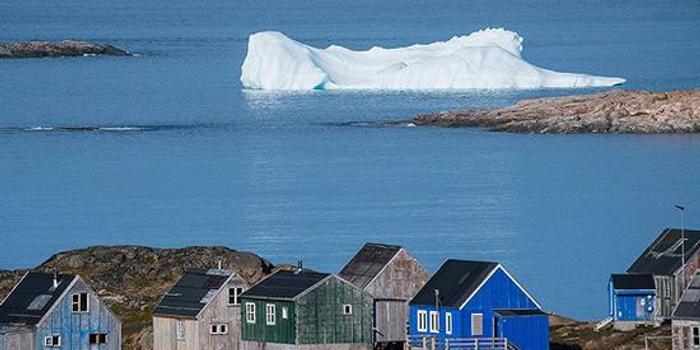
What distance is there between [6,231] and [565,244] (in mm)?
16076

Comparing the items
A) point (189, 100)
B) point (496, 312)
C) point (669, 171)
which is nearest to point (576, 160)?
point (669, 171)

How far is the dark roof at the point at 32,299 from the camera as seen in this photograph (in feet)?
142

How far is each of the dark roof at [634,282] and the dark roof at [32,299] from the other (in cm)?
1011

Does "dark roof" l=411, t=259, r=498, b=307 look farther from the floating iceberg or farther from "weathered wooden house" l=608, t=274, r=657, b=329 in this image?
the floating iceberg

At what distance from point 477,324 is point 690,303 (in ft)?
11.6

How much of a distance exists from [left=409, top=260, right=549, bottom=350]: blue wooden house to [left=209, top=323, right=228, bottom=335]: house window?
329 cm

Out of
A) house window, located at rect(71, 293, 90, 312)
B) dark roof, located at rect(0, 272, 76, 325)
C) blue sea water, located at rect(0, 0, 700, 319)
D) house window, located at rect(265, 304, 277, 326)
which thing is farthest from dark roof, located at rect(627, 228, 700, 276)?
dark roof, located at rect(0, 272, 76, 325)

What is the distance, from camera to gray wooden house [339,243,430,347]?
4431 centimetres

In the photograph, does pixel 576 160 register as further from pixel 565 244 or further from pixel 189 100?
pixel 189 100

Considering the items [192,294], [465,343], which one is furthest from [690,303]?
[192,294]

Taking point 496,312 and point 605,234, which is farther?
point 605,234

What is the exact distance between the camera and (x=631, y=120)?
99.8m

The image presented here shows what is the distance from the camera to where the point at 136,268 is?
177 feet

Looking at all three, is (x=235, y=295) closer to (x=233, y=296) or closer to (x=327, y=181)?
(x=233, y=296)
